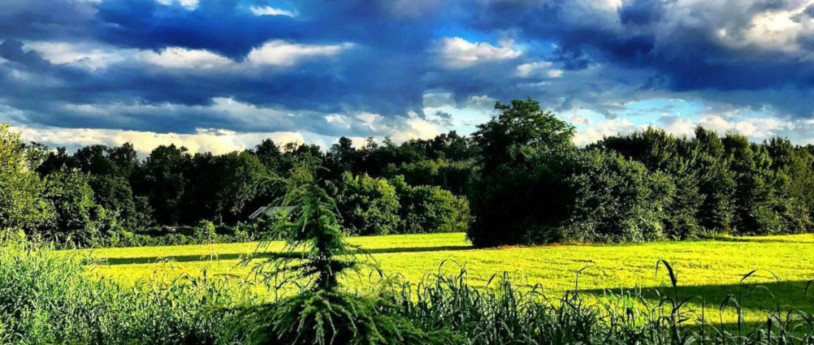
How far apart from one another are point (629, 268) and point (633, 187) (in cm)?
898

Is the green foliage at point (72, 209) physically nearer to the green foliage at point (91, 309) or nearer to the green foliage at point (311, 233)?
the green foliage at point (91, 309)

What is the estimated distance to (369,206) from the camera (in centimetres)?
3488

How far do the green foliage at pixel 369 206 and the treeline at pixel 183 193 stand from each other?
6 cm

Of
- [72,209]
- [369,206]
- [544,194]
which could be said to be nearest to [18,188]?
[72,209]

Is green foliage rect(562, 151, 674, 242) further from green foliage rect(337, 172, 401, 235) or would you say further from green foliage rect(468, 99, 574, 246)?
green foliage rect(337, 172, 401, 235)

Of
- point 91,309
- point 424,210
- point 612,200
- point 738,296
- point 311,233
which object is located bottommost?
point 738,296

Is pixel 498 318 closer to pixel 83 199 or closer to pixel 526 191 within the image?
pixel 526 191

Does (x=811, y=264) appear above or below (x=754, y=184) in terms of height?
below

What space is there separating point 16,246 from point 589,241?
58.8 ft

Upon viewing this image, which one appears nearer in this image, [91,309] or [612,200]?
[91,309]

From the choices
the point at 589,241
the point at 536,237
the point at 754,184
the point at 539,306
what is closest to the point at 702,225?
the point at 754,184

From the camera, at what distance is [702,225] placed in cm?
2448

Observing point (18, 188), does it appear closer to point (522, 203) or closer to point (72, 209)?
point (72, 209)

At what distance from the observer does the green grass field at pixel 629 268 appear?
9.37m
